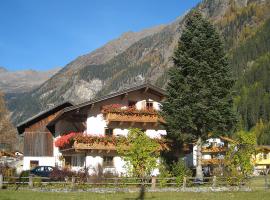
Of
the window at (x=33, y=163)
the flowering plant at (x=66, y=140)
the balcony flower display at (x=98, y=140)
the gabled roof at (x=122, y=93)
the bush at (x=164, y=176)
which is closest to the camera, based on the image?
the bush at (x=164, y=176)

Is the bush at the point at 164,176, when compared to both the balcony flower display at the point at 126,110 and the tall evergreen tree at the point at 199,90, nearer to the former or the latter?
the tall evergreen tree at the point at 199,90

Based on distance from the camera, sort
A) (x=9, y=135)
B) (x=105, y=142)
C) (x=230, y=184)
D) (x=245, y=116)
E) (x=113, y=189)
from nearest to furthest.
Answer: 1. (x=113, y=189)
2. (x=230, y=184)
3. (x=105, y=142)
4. (x=9, y=135)
5. (x=245, y=116)

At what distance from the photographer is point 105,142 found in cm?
4216

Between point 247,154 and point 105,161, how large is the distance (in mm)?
13698

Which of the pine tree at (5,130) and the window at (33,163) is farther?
the pine tree at (5,130)

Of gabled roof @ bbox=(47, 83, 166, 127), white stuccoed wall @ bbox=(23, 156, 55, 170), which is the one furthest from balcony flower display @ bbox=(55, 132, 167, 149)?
white stuccoed wall @ bbox=(23, 156, 55, 170)

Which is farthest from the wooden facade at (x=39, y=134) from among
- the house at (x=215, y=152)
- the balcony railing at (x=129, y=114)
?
the house at (x=215, y=152)

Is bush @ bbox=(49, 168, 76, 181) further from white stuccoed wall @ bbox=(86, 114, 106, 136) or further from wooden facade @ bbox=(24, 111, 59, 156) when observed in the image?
wooden facade @ bbox=(24, 111, 59, 156)

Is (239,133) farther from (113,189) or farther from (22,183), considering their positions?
(22,183)

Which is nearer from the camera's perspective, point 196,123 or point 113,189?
point 113,189

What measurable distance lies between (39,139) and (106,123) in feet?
39.7

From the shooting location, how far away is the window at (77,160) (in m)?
44.8

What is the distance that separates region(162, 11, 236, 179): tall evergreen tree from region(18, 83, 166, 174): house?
5476mm

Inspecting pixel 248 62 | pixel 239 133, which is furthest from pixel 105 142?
pixel 248 62
